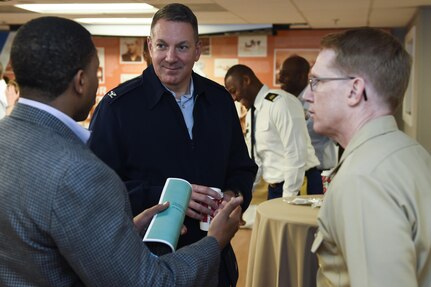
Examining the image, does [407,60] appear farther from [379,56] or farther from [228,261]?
[228,261]

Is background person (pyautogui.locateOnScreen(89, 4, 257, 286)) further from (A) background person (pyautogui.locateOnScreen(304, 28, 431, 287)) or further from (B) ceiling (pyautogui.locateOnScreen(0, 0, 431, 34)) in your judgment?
(B) ceiling (pyautogui.locateOnScreen(0, 0, 431, 34))

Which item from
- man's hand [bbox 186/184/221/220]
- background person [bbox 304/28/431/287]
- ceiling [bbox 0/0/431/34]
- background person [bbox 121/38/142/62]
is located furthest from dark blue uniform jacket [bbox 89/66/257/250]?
background person [bbox 121/38/142/62]

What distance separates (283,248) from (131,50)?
6.46m

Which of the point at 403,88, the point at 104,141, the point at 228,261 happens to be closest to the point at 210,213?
the point at 228,261

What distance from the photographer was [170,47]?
212cm

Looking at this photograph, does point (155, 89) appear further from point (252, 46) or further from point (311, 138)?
point (252, 46)

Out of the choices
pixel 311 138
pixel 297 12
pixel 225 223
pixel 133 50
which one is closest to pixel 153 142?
pixel 225 223

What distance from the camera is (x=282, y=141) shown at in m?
4.43

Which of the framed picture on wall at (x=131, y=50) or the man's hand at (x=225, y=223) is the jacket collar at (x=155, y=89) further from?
the framed picture on wall at (x=131, y=50)

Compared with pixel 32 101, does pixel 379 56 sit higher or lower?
higher

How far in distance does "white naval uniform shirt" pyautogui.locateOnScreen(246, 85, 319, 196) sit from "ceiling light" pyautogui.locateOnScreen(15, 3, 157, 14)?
8.14 ft

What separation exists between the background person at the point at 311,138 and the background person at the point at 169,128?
7.89ft

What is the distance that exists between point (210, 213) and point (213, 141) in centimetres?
32

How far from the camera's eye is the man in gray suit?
1163 mm
